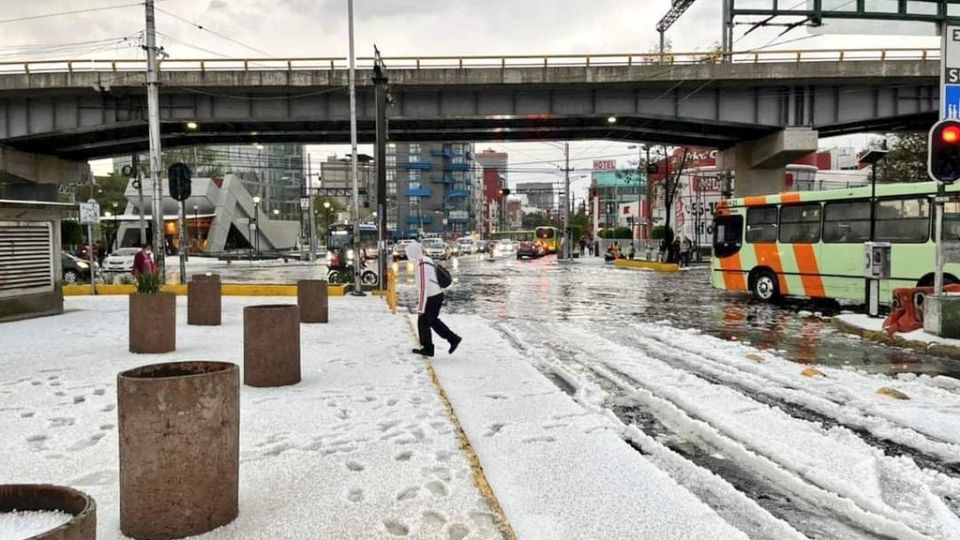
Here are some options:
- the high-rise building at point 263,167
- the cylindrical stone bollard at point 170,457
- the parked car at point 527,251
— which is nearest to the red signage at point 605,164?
the high-rise building at point 263,167

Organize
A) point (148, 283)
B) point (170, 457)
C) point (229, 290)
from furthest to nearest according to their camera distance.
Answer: point (229, 290) < point (148, 283) < point (170, 457)

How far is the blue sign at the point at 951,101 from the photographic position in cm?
1190

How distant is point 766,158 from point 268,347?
34.4 meters

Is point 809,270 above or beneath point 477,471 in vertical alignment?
above

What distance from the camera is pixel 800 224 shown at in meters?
18.7

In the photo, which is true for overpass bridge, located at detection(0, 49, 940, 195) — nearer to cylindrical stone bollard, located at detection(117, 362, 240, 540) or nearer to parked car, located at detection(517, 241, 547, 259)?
parked car, located at detection(517, 241, 547, 259)

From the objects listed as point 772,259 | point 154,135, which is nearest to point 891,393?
point 772,259

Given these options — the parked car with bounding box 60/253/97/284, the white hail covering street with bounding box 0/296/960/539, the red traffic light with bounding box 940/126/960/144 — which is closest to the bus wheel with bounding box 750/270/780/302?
the red traffic light with bounding box 940/126/960/144

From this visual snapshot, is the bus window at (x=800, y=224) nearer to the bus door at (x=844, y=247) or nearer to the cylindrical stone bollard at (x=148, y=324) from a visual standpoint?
the bus door at (x=844, y=247)

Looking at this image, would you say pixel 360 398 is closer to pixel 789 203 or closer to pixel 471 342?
pixel 471 342

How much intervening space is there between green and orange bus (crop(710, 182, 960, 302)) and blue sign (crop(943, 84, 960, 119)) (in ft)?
13.4

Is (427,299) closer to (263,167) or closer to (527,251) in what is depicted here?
(527,251)

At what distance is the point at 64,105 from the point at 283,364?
3442cm

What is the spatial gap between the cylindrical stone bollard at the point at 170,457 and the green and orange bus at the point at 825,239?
16760 millimetres
